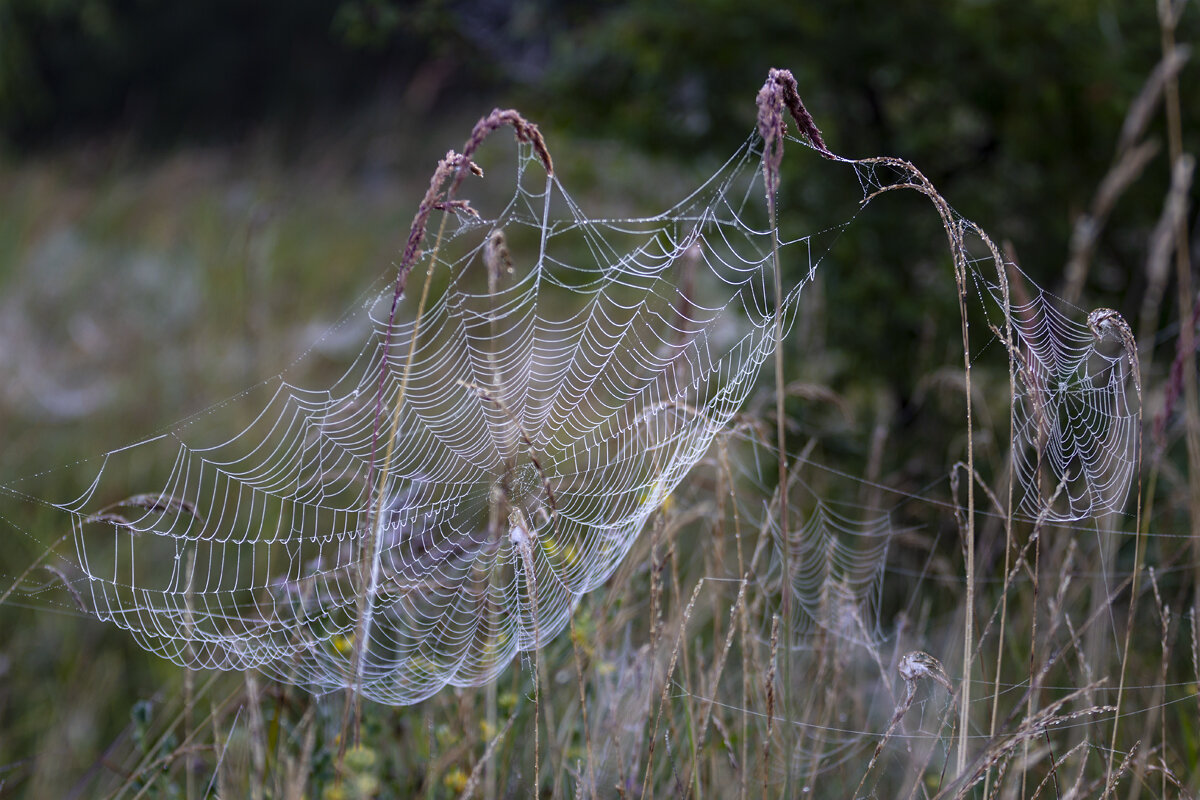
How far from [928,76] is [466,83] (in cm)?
1011

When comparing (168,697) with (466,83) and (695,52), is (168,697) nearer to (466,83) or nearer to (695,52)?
(695,52)

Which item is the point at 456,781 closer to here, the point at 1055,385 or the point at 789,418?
the point at 789,418

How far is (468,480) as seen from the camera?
240 centimetres

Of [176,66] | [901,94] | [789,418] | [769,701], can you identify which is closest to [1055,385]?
[789,418]

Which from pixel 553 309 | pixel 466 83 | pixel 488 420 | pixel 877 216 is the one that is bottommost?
pixel 488 420

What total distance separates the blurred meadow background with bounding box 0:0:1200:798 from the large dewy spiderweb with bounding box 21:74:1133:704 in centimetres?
12

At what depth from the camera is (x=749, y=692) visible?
70.6 inches

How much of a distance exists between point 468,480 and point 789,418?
2.83ft

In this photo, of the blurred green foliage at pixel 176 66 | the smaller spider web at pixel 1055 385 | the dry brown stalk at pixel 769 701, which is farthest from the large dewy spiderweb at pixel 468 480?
the blurred green foliage at pixel 176 66

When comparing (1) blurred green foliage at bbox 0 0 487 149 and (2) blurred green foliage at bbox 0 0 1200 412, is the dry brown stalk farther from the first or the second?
(1) blurred green foliage at bbox 0 0 487 149

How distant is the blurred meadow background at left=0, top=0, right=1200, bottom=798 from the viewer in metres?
1.64

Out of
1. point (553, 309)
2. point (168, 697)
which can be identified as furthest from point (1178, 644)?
point (553, 309)

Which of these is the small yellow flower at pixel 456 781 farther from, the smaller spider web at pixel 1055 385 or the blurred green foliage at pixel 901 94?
the blurred green foliage at pixel 901 94

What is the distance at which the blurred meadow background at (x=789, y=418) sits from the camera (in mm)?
1643
